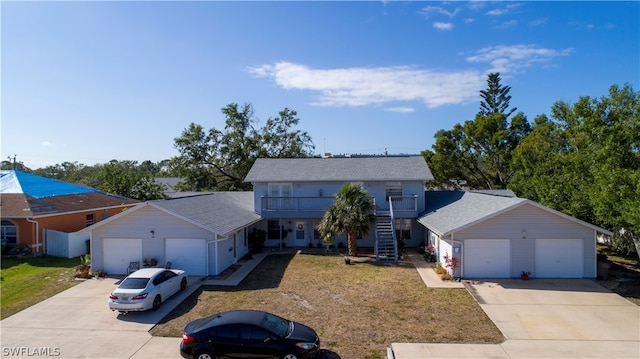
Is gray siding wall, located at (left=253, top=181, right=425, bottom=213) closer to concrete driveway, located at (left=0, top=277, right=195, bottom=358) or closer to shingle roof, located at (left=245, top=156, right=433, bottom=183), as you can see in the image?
shingle roof, located at (left=245, top=156, right=433, bottom=183)

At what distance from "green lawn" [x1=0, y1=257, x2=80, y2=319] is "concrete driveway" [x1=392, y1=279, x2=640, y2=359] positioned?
47.2 feet

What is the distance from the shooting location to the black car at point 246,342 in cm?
925

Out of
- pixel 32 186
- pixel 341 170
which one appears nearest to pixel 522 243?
pixel 341 170

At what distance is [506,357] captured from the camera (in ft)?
32.0

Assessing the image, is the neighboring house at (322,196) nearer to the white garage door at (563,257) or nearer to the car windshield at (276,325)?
the white garage door at (563,257)

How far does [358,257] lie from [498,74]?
3584 centimetres

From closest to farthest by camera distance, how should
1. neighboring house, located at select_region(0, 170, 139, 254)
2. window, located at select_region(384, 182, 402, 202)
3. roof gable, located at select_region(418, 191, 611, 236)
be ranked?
roof gable, located at select_region(418, 191, 611, 236) < neighboring house, located at select_region(0, 170, 139, 254) < window, located at select_region(384, 182, 402, 202)

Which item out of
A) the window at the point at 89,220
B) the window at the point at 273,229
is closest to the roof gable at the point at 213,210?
the window at the point at 273,229

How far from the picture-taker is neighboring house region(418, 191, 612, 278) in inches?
680

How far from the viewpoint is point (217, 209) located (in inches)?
902

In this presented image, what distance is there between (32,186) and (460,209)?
30.2 metres

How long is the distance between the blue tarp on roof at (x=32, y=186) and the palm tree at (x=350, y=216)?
2072cm

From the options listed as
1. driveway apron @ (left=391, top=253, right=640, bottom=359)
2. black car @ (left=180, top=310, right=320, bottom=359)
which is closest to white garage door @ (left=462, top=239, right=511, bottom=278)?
driveway apron @ (left=391, top=253, right=640, bottom=359)

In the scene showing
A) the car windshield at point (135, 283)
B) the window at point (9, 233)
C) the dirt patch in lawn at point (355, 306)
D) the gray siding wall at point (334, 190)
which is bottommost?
the dirt patch in lawn at point (355, 306)
